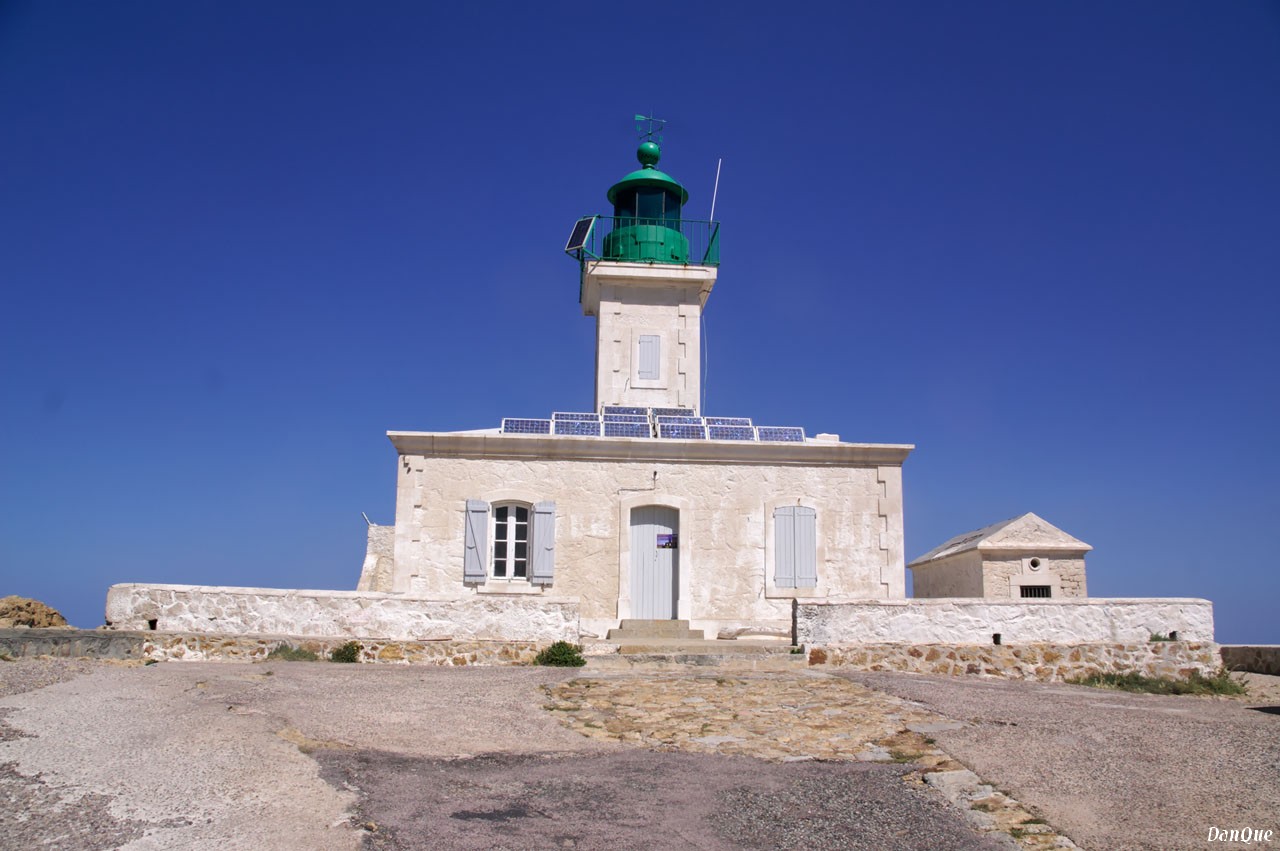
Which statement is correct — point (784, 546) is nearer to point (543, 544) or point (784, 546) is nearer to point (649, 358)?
point (543, 544)

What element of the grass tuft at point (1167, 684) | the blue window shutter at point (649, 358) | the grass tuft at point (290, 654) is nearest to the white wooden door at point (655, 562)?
the blue window shutter at point (649, 358)

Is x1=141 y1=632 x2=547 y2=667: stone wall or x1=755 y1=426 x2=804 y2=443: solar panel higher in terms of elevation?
x1=755 y1=426 x2=804 y2=443: solar panel

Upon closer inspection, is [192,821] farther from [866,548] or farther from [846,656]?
[866,548]

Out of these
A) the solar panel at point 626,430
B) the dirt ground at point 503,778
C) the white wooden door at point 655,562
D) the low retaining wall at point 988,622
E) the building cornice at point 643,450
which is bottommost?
the dirt ground at point 503,778

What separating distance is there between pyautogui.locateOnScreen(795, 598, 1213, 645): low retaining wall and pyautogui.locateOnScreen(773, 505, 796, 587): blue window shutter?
9.45 ft

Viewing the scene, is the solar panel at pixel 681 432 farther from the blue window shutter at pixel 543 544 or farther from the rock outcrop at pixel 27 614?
the rock outcrop at pixel 27 614

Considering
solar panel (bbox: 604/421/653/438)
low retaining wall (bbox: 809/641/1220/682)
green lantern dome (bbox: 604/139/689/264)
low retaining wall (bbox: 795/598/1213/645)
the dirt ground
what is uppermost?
green lantern dome (bbox: 604/139/689/264)

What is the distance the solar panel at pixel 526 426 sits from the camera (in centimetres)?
1516

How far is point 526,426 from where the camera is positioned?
50.1ft

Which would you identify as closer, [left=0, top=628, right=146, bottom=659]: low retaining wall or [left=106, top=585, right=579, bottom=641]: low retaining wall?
[left=0, top=628, right=146, bottom=659]: low retaining wall

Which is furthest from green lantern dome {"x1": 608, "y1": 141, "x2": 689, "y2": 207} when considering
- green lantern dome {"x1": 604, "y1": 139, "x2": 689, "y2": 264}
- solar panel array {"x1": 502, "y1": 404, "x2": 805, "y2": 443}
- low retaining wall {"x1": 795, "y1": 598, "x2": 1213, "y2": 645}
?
low retaining wall {"x1": 795, "y1": 598, "x2": 1213, "y2": 645}

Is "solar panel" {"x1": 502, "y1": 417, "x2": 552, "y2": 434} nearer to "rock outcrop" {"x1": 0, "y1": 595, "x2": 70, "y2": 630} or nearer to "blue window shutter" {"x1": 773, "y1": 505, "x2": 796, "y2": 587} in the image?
"blue window shutter" {"x1": 773, "y1": 505, "x2": 796, "y2": 587}

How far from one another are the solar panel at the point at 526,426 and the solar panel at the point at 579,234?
15.7 feet

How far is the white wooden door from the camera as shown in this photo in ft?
48.2
